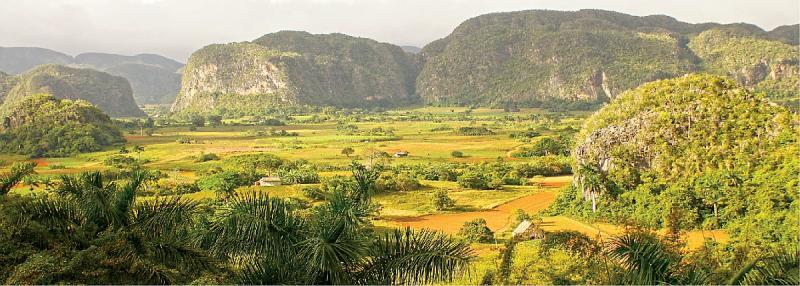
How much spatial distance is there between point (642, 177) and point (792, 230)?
8.91m

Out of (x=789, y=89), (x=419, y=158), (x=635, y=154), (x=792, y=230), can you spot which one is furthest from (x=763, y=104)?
(x=789, y=89)

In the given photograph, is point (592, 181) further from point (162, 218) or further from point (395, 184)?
point (162, 218)

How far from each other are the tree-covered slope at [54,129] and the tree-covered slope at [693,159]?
75.9 metres

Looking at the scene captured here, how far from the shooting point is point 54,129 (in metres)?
82.7

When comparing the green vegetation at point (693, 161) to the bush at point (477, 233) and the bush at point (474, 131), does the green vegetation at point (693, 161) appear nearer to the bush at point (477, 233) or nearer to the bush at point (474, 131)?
the bush at point (477, 233)

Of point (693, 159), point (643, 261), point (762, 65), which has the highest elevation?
point (762, 65)

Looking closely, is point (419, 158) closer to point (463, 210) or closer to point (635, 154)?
point (463, 210)

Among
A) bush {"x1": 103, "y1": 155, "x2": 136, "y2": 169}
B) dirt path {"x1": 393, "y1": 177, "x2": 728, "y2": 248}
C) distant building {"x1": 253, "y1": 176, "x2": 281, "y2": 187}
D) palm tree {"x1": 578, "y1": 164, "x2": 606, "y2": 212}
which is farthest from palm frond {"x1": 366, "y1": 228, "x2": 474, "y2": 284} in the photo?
bush {"x1": 103, "y1": 155, "x2": 136, "y2": 169}

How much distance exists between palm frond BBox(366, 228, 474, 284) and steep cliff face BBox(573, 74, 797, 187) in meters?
25.4

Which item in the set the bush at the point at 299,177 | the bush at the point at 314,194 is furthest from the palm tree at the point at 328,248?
the bush at the point at 299,177

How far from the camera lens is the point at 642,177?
30.2m

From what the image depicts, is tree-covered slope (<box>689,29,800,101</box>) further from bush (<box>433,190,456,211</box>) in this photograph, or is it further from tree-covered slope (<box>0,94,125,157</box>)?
tree-covered slope (<box>0,94,125,157</box>)

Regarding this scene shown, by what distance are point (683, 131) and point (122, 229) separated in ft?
99.0

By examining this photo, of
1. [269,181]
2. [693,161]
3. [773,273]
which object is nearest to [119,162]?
[269,181]
